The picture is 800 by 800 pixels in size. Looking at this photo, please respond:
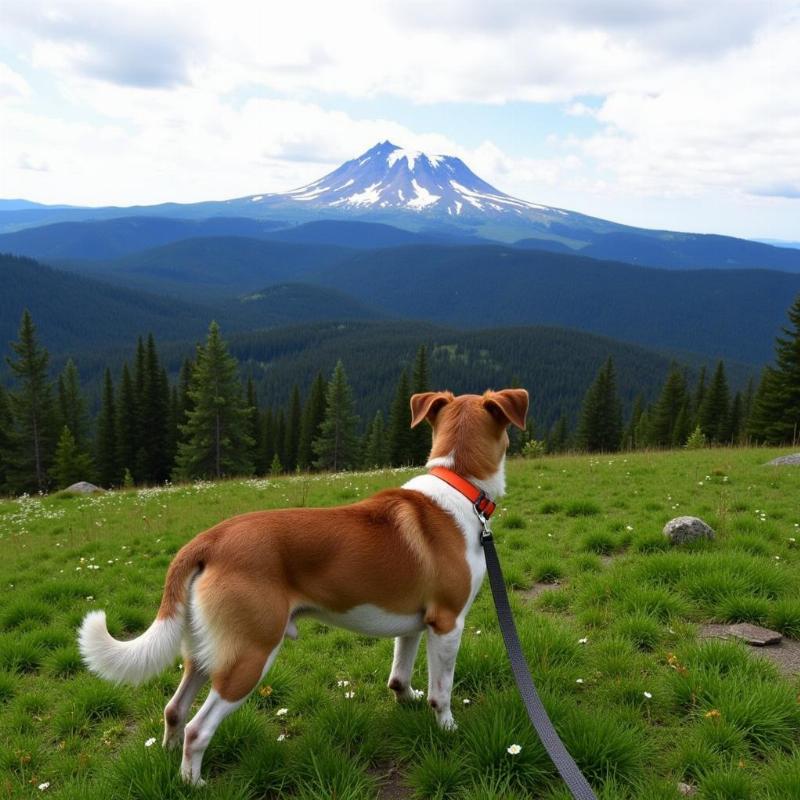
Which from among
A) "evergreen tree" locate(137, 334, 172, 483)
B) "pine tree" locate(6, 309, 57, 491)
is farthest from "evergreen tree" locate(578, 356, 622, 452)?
"pine tree" locate(6, 309, 57, 491)

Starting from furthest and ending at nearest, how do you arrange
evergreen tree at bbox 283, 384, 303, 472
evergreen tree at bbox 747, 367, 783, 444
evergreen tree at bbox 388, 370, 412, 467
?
evergreen tree at bbox 283, 384, 303, 472 < evergreen tree at bbox 388, 370, 412, 467 < evergreen tree at bbox 747, 367, 783, 444

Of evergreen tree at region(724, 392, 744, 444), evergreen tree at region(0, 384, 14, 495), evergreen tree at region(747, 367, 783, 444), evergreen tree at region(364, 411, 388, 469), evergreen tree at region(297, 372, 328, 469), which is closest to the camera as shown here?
evergreen tree at region(747, 367, 783, 444)

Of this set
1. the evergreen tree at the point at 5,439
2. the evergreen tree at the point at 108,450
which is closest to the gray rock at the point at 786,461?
the evergreen tree at the point at 108,450

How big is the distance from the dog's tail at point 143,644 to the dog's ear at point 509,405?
8.25 feet

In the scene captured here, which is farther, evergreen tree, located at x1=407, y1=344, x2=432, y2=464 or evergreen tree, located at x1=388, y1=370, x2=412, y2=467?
evergreen tree, located at x1=388, y1=370, x2=412, y2=467

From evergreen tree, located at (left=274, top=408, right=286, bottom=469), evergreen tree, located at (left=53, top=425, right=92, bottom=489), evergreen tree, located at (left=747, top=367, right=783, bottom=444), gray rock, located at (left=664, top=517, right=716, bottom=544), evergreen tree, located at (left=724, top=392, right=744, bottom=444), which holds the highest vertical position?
gray rock, located at (left=664, top=517, right=716, bottom=544)

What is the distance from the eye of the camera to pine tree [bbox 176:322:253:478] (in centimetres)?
4188

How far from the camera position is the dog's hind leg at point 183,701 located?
4098 mm

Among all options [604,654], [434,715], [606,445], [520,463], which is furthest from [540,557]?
[606,445]

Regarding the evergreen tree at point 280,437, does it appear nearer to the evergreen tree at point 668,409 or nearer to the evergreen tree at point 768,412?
the evergreen tree at point 668,409

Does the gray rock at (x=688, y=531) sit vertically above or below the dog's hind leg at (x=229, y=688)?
below

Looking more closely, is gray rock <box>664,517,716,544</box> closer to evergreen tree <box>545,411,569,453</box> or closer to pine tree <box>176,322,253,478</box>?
pine tree <box>176,322,253,478</box>

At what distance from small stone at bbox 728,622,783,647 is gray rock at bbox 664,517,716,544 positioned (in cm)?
232

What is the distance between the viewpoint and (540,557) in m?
8.41
